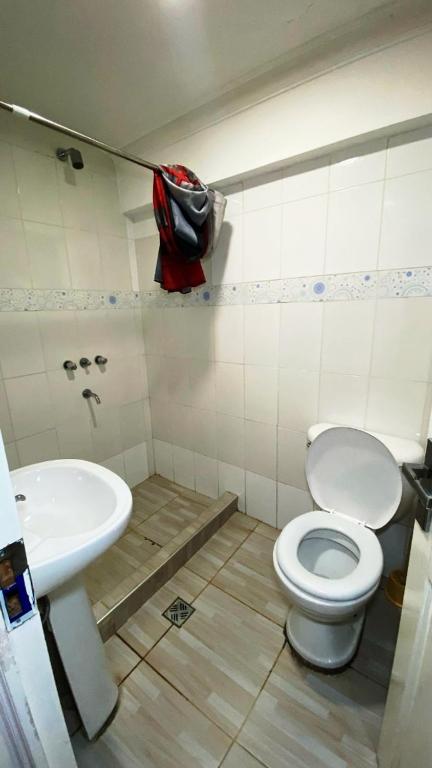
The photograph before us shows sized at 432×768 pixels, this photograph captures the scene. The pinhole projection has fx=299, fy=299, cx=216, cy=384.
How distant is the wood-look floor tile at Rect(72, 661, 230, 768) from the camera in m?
0.89

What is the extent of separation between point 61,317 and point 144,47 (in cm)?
118

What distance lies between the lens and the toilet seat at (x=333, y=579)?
938 millimetres

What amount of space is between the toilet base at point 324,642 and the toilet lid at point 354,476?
0.40m

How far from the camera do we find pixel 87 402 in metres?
1.84

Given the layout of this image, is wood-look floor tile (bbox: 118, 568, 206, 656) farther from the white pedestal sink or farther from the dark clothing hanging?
the dark clothing hanging

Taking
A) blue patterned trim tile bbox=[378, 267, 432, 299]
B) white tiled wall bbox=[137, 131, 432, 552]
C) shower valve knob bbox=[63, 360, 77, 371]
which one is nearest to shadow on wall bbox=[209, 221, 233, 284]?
white tiled wall bbox=[137, 131, 432, 552]

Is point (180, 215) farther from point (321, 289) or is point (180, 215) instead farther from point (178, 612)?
point (178, 612)

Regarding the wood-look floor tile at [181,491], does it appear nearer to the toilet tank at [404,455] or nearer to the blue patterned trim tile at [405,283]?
the toilet tank at [404,455]

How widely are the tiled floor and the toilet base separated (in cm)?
4

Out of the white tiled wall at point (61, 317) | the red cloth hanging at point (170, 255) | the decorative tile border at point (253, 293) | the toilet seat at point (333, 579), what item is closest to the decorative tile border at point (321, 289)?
the decorative tile border at point (253, 293)

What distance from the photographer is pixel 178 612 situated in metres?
1.31

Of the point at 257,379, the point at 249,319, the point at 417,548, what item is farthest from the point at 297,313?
the point at 417,548

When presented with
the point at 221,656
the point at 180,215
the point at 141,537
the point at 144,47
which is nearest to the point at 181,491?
the point at 141,537

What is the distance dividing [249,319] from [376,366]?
65 centimetres
